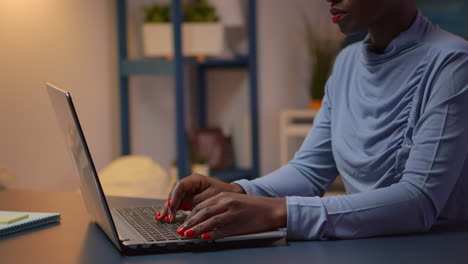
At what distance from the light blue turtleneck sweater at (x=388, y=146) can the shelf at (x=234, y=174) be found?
1.84 m

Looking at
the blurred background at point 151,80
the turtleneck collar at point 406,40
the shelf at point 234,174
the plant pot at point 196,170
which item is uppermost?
the turtleneck collar at point 406,40

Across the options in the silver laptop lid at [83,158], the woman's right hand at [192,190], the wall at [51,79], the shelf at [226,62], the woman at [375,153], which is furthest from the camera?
the shelf at [226,62]

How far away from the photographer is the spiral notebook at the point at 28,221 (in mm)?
1043

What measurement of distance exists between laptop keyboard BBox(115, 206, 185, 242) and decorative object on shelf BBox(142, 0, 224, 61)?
1.81 meters

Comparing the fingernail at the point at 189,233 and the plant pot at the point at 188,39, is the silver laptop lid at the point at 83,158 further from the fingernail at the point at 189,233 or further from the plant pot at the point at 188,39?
the plant pot at the point at 188,39

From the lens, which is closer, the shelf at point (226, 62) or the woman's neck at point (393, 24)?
the woman's neck at point (393, 24)

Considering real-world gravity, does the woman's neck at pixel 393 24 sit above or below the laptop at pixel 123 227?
above

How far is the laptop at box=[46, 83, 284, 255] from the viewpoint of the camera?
86 cm

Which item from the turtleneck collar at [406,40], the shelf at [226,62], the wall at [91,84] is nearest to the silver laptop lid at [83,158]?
the turtleneck collar at [406,40]

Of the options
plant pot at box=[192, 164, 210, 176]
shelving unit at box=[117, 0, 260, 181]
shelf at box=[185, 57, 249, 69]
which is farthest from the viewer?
plant pot at box=[192, 164, 210, 176]

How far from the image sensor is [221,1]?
124 inches

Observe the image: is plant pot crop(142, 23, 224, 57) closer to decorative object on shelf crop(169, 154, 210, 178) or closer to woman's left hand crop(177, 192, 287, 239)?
decorative object on shelf crop(169, 154, 210, 178)

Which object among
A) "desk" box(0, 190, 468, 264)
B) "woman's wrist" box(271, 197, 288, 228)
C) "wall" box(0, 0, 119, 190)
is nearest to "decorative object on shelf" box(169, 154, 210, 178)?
"wall" box(0, 0, 119, 190)

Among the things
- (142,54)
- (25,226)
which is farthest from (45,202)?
(142,54)
